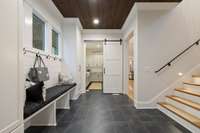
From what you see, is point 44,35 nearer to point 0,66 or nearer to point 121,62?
point 0,66

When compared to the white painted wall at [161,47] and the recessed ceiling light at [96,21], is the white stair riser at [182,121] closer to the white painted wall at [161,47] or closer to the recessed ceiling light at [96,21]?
the white painted wall at [161,47]

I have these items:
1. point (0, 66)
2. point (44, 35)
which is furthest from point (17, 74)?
point (44, 35)

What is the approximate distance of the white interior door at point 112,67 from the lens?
24.8 feet

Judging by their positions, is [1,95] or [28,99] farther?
[28,99]

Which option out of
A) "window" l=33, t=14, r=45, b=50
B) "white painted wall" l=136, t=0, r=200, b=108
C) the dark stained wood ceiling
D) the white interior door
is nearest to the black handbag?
"window" l=33, t=14, r=45, b=50

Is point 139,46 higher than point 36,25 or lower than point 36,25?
lower

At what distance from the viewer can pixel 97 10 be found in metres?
5.04

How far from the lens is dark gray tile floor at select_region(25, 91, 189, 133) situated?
308 cm

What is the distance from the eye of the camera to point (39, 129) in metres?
3.15

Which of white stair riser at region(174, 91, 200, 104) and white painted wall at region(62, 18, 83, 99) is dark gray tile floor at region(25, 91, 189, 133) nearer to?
white stair riser at region(174, 91, 200, 104)

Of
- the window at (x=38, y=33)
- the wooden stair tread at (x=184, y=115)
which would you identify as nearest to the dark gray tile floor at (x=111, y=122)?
the wooden stair tread at (x=184, y=115)

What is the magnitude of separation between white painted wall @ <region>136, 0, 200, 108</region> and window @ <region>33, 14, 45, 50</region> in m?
2.61

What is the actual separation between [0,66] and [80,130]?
80.6 inches

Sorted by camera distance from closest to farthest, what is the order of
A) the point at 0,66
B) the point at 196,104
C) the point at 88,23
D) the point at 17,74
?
the point at 0,66, the point at 17,74, the point at 196,104, the point at 88,23
